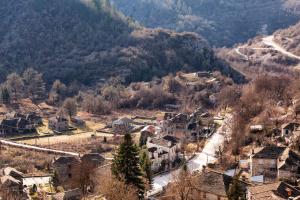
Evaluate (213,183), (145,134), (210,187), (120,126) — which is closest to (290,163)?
(213,183)

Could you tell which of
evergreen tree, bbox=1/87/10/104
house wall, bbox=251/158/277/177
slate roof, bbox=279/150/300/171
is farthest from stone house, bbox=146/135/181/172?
evergreen tree, bbox=1/87/10/104

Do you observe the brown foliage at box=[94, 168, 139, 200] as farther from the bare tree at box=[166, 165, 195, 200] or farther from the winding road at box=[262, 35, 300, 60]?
the winding road at box=[262, 35, 300, 60]

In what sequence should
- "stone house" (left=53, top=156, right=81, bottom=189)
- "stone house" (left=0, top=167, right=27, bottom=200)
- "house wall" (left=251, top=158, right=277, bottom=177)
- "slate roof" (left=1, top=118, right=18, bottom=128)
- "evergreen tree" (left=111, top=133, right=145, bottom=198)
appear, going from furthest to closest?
"slate roof" (left=1, top=118, right=18, bottom=128)
"stone house" (left=53, top=156, right=81, bottom=189)
"house wall" (left=251, top=158, right=277, bottom=177)
"stone house" (left=0, top=167, right=27, bottom=200)
"evergreen tree" (left=111, top=133, right=145, bottom=198)

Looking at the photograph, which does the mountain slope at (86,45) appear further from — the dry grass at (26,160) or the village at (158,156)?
the dry grass at (26,160)

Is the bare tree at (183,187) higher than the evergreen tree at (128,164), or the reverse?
the evergreen tree at (128,164)

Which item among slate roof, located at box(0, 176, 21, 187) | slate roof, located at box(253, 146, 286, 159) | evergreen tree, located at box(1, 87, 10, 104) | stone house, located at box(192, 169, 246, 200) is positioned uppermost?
evergreen tree, located at box(1, 87, 10, 104)

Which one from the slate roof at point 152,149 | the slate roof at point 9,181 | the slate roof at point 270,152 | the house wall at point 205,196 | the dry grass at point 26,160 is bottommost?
the dry grass at point 26,160

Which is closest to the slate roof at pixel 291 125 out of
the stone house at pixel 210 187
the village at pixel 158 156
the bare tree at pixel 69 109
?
the village at pixel 158 156
